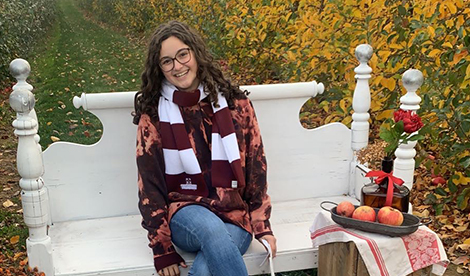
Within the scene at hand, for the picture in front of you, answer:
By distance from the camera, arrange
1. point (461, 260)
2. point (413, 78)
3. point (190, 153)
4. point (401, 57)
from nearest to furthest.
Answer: point (190, 153) → point (413, 78) → point (461, 260) → point (401, 57)

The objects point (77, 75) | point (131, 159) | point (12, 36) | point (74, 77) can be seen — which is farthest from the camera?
point (77, 75)

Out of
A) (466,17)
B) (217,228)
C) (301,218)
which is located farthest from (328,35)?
(217,228)

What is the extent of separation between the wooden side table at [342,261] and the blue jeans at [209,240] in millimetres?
320

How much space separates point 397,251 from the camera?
213 centimetres

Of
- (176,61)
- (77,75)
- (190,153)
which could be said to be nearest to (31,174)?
(190,153)

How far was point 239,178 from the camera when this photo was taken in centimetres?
247

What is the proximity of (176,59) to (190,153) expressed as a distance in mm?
400

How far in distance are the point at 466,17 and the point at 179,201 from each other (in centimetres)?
211

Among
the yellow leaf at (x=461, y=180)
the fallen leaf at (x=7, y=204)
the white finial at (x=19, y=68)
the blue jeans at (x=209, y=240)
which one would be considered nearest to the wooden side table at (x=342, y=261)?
the blue jeans at (x=209, y=240)

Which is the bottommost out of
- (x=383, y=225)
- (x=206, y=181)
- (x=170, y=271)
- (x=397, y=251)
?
(x=170, y=271)

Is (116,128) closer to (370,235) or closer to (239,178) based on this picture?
(239,178)

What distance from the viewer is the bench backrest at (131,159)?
9.00ft

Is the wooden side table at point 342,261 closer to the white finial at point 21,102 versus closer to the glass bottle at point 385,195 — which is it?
the glass bottle at point 385,195

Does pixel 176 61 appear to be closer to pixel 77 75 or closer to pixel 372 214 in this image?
pixel 372 214
